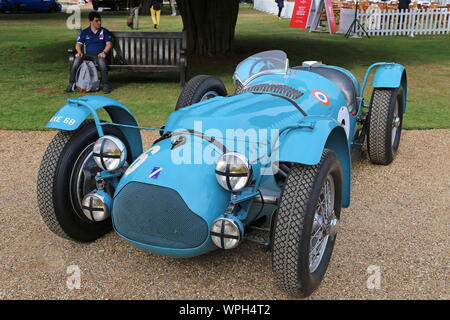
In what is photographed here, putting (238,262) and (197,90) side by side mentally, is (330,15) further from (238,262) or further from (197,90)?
(238,262)

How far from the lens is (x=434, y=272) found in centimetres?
316

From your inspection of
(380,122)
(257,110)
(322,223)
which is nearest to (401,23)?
(380,122)

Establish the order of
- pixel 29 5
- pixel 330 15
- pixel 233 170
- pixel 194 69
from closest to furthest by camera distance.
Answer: pixel 233 170, pixel 194 69, pixel 330 15, pixel 29 5

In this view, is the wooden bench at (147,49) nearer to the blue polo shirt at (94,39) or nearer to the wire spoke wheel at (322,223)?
the blue polo shirt at (94,39)

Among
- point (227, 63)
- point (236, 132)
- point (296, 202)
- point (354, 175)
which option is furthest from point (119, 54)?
point (296, 202)

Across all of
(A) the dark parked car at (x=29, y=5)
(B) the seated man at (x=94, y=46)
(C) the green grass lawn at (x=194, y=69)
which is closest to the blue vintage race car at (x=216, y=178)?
(C) the green grass lawn at (x=194, y=69)

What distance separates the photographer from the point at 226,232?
267cm

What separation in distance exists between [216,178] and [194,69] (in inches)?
313

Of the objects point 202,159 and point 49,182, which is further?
point 49,182

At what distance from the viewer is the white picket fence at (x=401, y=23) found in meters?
17.2

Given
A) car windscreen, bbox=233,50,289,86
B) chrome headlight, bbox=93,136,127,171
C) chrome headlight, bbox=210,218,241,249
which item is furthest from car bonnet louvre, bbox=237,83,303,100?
chrome headlight, bbox=210,218,241,249

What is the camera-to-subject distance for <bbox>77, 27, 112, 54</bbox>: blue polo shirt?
869 centimetres

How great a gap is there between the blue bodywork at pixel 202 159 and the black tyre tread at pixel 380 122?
137 centimetres
